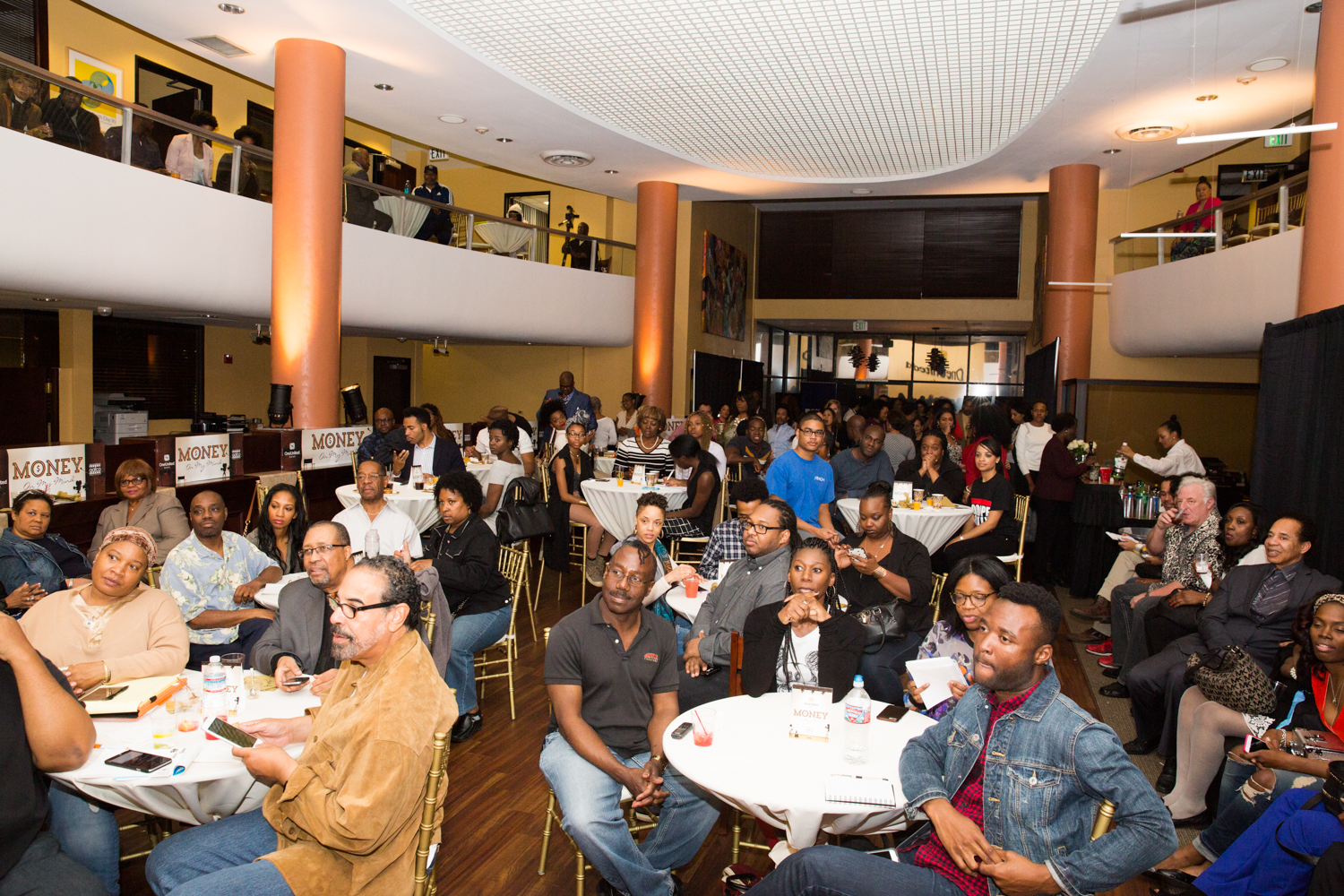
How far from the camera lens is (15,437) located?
984cm

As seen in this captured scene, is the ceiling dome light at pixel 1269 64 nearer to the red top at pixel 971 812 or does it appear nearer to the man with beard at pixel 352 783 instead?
the red top at pixel 971 812

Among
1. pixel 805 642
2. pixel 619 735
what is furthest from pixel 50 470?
pixel 805 642

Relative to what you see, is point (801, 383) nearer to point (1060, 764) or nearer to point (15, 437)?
point (15, 437)

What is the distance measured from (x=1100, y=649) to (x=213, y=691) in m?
5.81

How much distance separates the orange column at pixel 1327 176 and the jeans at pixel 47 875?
6690 mm

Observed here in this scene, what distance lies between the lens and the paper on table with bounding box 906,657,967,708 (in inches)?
127

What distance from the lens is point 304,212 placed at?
27.3 feet

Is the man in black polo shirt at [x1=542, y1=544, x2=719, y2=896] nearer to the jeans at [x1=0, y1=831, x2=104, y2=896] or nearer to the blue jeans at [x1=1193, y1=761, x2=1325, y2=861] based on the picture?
the jeans at [x1=0, y1=831, x2=104, y2=896]

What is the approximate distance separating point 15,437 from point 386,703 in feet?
32.9

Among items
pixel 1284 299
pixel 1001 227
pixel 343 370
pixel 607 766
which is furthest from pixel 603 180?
pixel 607 766

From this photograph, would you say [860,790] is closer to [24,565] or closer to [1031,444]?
[24,565]

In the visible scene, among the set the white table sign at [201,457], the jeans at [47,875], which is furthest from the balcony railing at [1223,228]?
the white table sign at [201,457]

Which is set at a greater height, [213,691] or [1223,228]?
[1223,228]

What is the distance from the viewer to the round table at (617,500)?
745 cm
